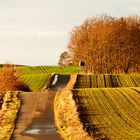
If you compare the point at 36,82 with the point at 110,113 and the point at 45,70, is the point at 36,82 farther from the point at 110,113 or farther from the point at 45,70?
the point at 110,113

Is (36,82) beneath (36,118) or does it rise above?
beneath

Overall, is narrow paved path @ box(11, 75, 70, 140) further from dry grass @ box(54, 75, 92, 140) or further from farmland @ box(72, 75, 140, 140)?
farmland @ box(72, 75, 140, 140)

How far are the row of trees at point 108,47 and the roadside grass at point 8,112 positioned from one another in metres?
57.9

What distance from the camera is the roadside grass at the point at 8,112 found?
33219 mm

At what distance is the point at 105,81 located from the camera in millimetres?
82875

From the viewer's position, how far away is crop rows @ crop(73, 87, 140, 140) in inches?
1210

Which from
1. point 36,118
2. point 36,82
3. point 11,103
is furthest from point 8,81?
point 36,118

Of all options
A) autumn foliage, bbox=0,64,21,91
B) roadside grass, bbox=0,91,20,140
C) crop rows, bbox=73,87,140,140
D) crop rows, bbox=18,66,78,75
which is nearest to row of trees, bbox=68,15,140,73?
crop rows, bbox=18,66,78,75

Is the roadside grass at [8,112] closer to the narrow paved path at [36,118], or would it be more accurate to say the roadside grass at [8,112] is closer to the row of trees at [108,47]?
the narrow paved path at [36,118]

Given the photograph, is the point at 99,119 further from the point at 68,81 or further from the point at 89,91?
the point at 68,81

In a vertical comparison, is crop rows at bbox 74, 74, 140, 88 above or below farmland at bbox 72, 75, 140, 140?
below

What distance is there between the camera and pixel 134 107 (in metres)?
44.7

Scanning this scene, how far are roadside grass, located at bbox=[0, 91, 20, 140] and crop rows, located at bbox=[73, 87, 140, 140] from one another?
529 cm

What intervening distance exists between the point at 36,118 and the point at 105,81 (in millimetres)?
43944
